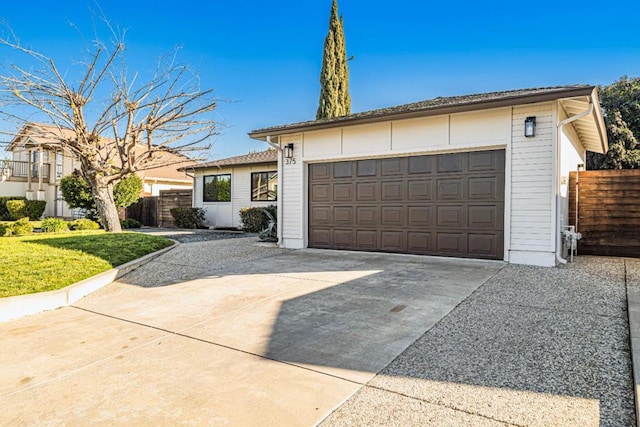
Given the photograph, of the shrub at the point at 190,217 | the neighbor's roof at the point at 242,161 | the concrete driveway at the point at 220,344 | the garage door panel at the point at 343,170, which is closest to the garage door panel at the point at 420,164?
the garage door panel at the point at 343,170

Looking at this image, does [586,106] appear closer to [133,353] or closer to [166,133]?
[133,353]

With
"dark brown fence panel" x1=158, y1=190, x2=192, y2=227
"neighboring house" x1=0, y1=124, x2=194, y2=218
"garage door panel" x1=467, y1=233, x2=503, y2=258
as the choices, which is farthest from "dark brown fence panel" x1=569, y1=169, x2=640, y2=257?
"neighboring house" x1=0, y1=124, x2=194, y2=218

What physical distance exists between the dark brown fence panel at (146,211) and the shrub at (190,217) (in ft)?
7.80

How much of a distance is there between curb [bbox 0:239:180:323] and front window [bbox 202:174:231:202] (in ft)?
34.5

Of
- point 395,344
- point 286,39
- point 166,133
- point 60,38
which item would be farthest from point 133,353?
point 286,39

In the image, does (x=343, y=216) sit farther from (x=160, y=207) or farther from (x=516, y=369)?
(x=160, y=207)

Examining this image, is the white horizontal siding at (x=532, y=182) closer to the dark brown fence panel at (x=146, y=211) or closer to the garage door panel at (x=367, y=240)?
the garage door panel at (x=367, y=240)

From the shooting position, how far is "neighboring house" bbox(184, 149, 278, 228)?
15461 mm

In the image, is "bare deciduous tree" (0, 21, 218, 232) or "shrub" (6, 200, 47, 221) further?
"shrub" (6, 200, 47, 221)

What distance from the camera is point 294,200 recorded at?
31.5 ft

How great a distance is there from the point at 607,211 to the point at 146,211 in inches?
717

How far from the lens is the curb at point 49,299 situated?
458 centimetres

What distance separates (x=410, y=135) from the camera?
8.10 meters

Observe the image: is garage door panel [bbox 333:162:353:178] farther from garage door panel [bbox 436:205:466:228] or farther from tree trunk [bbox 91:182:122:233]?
tree trunk [bbox 91:182:122:233]
